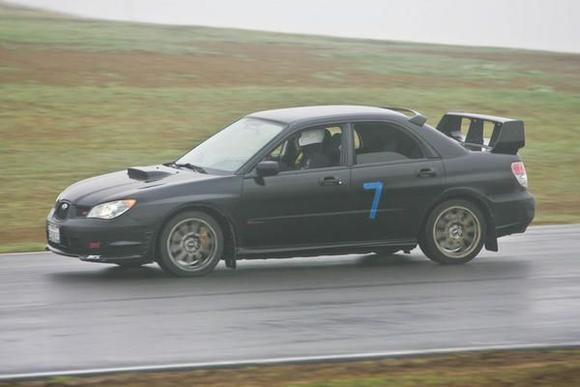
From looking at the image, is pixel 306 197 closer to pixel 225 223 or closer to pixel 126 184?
pixel 225 223

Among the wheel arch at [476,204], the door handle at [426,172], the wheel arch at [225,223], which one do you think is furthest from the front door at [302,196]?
the wheel arch at [476,204]

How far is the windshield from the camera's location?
41.3 feet

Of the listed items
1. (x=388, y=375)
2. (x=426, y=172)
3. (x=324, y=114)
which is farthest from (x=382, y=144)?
(x=388, y=375)

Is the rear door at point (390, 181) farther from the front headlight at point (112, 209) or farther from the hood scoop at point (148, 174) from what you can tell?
the front headlight at point (112, 209)

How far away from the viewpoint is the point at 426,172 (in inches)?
512

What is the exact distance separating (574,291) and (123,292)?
394cm

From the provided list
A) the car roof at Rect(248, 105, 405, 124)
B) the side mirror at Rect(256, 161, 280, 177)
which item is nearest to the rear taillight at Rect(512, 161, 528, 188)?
the car roof at Rect(248, 105, 405, 124)

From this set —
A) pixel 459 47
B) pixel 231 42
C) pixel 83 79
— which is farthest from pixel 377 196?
pixel 459 47

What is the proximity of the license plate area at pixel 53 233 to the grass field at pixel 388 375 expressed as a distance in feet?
13.6

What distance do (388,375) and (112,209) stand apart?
4.30 m

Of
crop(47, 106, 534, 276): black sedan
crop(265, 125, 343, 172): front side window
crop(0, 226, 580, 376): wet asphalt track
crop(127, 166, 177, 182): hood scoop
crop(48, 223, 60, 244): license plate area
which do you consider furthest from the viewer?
crop(265, 125, 343, 172): front side window

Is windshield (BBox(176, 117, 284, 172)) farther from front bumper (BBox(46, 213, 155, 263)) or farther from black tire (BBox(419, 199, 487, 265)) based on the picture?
black tire (BBox(419, 199, 487, 265))

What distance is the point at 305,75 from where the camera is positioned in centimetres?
3119

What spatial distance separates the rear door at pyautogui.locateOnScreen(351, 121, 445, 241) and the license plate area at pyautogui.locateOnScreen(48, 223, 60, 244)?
109 inches
